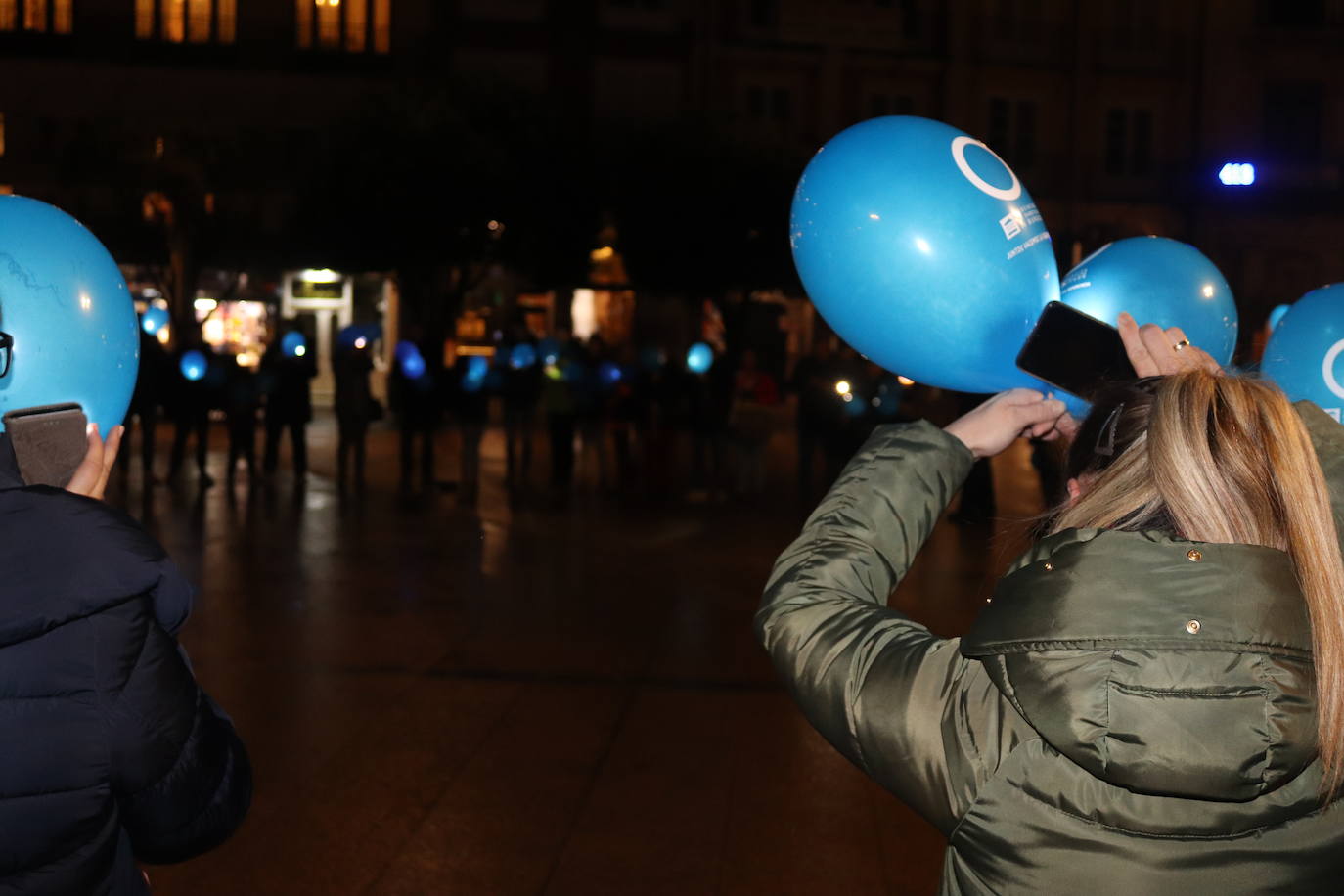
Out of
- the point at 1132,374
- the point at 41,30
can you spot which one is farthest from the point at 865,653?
the point at 41,30

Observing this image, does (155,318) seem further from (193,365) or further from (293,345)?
(293,345)

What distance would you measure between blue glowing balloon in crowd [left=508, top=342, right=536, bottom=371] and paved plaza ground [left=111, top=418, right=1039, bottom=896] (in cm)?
378

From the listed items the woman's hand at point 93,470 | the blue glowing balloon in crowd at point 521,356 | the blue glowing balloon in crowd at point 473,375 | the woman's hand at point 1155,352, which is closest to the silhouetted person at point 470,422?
the blue glowing balloon in crowd at point 473,375

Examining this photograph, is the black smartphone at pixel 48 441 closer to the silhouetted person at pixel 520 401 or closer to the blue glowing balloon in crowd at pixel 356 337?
the blue glowing balloon in crowd at pixel 356 337

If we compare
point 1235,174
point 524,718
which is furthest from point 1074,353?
→ point 1235,174

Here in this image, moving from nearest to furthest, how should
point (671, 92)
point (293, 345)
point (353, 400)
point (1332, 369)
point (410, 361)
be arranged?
point (1332, 369), point (410, 361), point (353, 400), point (293, 345), point (671, 92)

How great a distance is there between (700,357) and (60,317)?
12738 mm

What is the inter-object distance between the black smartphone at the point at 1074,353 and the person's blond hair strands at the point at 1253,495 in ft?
1.90

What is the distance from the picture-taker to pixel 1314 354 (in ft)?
11.3

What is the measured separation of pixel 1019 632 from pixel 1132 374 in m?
0.78

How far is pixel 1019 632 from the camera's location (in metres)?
1.49

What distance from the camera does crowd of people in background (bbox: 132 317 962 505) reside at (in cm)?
1420

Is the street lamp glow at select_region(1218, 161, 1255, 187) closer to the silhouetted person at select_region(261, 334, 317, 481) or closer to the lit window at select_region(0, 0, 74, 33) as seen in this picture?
the silhouetted person at select_region(261, 334, 317, 481)

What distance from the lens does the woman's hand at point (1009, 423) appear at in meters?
1.97
